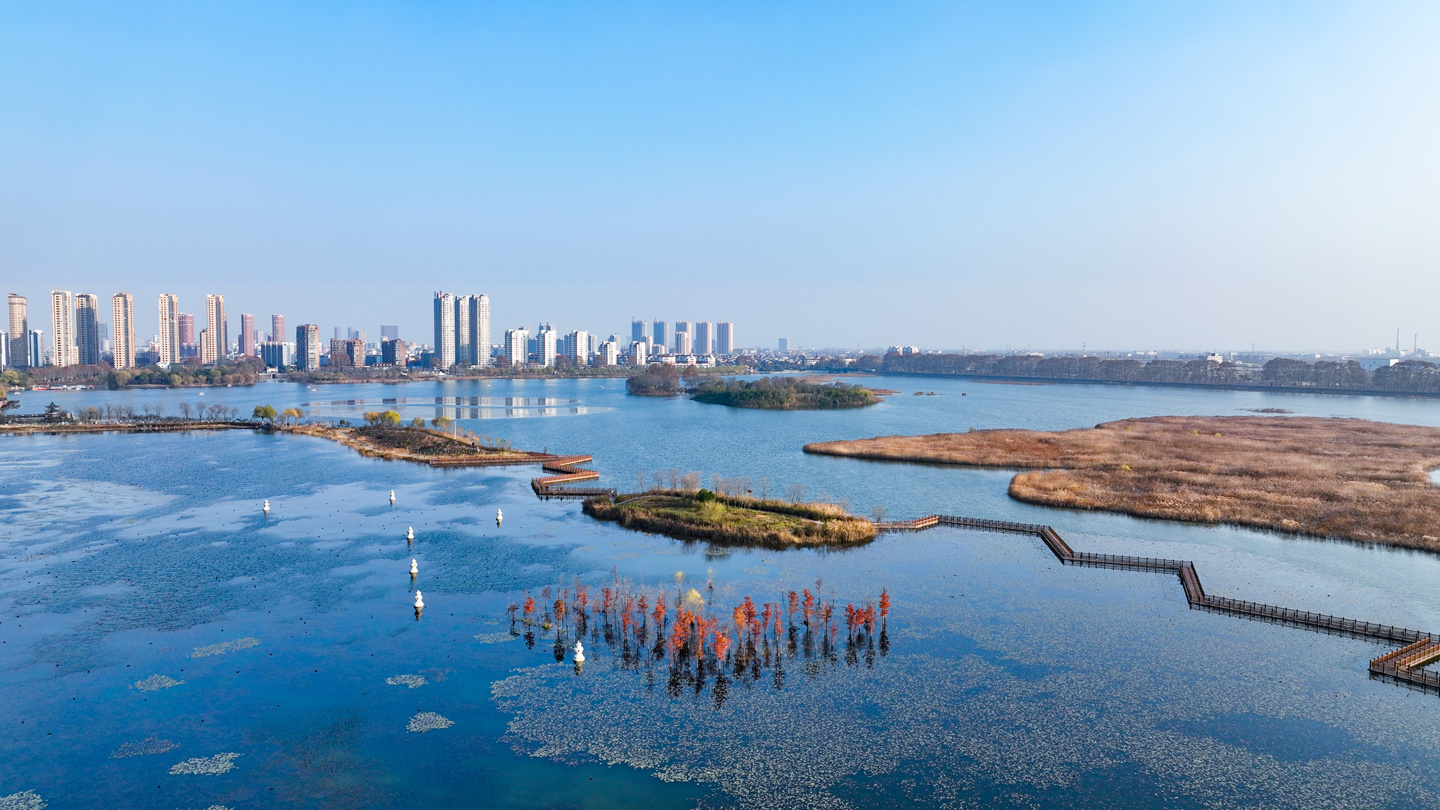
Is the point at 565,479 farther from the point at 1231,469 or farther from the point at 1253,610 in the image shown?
the point at 1231,469

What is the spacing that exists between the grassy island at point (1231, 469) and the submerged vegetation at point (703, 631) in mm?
25935

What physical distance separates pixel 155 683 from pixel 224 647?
2.59 metres

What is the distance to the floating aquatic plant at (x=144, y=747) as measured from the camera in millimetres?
18391

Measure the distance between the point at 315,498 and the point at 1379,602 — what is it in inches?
2054

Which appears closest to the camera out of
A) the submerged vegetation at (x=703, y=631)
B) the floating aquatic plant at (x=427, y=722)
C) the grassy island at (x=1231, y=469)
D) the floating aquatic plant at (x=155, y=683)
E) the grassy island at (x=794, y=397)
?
the floating aquatic plant at (x=427, y=722)

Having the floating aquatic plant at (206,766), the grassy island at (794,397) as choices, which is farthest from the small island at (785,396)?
the floating aquatic plant at (206,766)

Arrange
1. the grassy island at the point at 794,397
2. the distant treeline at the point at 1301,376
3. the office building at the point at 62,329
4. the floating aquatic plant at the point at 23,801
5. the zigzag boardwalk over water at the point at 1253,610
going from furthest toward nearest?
the office building at the point at 62,329 → the distant treeline at the point at 1301,376 → the grassy island at the point at 794,397 → the zigzag boardwalk over water at the point at 1253,610 → the floating aquatic plant at the point at 23,801

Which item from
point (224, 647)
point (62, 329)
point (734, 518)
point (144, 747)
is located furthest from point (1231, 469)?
point (62, 329)

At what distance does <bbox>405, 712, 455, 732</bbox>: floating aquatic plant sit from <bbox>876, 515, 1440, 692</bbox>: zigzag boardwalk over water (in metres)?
25.3

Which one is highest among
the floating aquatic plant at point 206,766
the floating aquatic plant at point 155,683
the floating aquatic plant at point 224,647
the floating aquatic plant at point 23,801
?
the floating aquatic plant at point 224,647

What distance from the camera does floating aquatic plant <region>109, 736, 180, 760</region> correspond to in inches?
724

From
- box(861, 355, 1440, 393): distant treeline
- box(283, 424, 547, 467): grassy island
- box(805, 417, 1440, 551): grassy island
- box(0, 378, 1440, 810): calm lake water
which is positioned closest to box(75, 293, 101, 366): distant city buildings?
box(283, 424, 547, 467): grassy island

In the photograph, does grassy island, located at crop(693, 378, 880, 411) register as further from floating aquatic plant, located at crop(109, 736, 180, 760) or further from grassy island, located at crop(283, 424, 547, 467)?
floating aquatic plant, located at crop(109, 736, 180, 760)

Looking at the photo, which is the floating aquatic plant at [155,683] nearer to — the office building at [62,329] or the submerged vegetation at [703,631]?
the submerged vegetation at [703,631]
